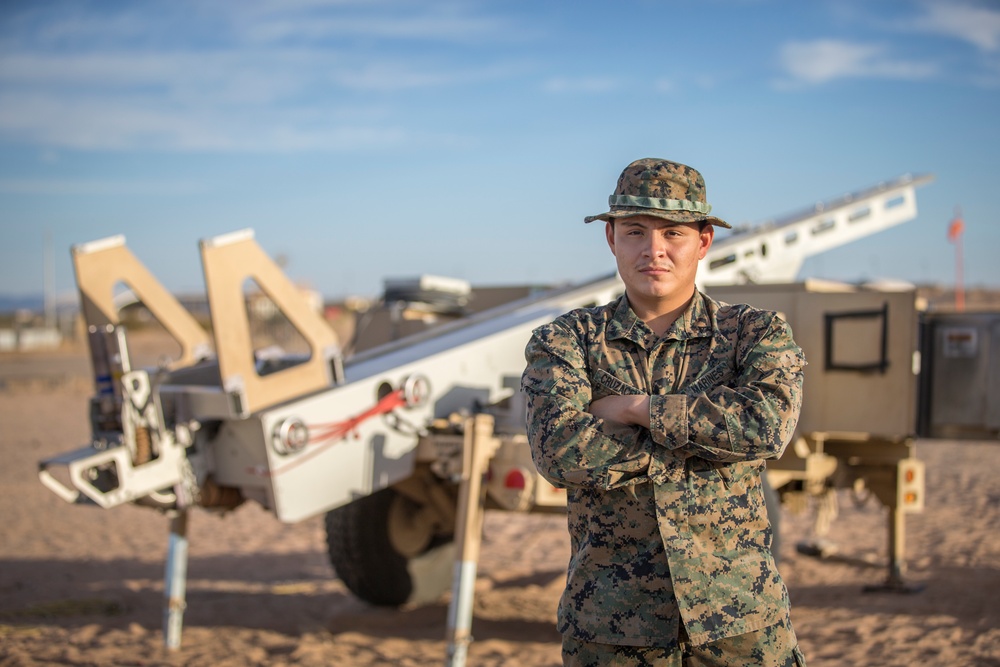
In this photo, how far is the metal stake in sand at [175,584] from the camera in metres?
4.83

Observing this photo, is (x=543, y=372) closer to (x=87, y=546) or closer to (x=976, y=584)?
(x=976, y=584)

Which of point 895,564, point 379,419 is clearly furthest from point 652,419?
point 895,564

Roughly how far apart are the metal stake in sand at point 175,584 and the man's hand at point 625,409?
10.5ft

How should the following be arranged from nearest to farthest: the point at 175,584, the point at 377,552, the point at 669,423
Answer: the point at 669,423 → the point at 175,584 → the point at 377,552

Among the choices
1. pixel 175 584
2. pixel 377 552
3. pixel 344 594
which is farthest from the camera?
pixel 344 594

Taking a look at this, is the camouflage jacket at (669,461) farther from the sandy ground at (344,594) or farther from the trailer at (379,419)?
the sandy ground at (344,594)

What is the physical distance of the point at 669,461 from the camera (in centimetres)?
220

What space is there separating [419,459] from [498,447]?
1.34ft

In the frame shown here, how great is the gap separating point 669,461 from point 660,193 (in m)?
0.61

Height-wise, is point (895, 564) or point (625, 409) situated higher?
point (625, 409)

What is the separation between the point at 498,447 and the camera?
14.9 ft

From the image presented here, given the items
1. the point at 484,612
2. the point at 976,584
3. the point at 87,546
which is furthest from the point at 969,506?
the point at 87,546

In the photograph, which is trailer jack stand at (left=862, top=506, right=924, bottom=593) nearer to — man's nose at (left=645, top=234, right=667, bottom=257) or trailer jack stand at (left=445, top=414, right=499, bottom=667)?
trailer jack stand at (left=445, top=414, right=499, bottom=667)

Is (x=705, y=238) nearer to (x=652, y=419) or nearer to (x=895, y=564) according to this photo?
(x=652, y=419)
